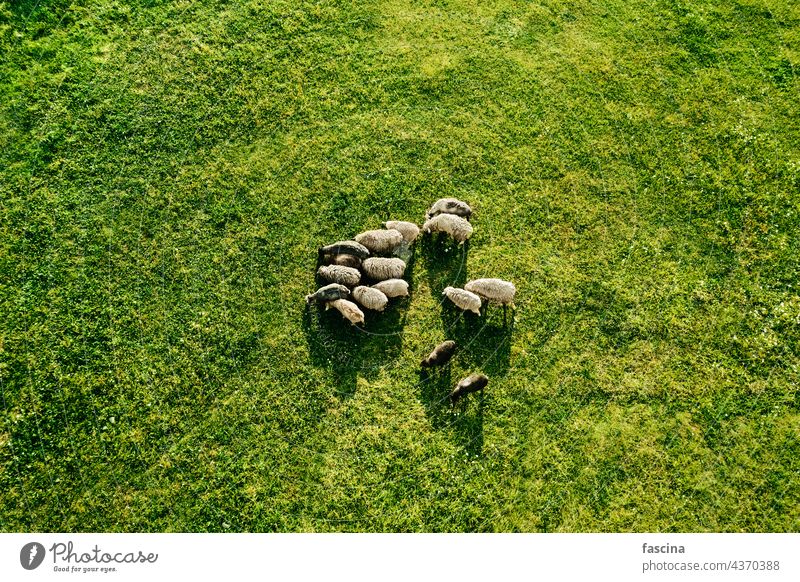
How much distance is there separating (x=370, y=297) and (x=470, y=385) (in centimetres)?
273

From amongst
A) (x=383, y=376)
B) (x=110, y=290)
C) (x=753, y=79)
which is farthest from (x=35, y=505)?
(x=753, y=79)

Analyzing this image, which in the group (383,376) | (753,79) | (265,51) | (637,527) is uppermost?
(753,79)

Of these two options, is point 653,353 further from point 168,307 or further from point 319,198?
point 168,307

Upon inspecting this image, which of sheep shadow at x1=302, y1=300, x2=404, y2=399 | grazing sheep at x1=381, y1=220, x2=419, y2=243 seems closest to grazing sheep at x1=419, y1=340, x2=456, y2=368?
sheep shadow at x1=302, y1=300, x2=404, y2=399

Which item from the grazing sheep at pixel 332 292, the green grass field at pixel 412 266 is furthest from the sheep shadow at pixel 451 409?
the grazing sheep at pixel 332 292

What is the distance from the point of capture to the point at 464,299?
39.2 ft

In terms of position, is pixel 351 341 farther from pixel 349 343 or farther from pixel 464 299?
pixel 464 299

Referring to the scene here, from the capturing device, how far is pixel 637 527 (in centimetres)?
1092

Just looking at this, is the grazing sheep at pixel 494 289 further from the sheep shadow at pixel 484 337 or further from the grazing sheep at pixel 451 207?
the grazing sheep at pixel 451 207

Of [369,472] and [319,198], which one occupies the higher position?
[319,198]

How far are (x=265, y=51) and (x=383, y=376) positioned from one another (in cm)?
910

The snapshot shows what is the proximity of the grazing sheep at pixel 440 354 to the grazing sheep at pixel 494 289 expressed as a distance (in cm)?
135

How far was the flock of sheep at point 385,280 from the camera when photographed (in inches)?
457

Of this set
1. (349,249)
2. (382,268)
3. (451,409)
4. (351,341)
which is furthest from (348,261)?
(451,409)
